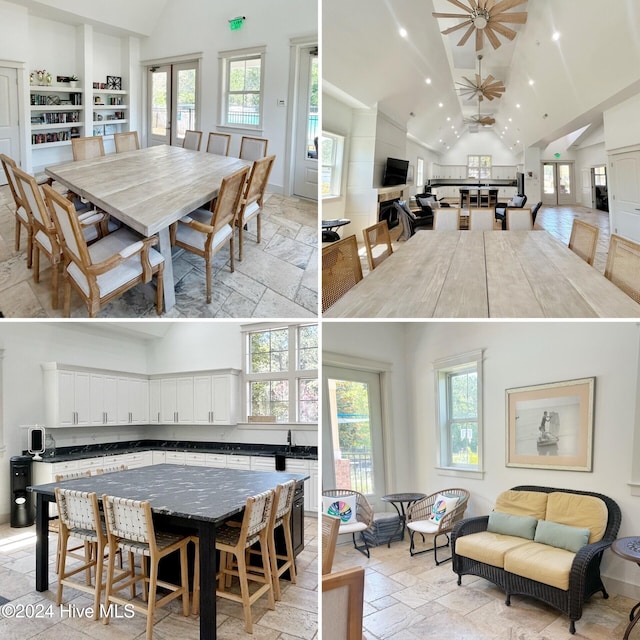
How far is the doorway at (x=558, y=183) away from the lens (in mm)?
18953

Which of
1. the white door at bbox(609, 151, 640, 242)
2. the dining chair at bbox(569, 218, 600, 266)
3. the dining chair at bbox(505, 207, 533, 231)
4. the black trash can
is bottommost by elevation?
the black trash can

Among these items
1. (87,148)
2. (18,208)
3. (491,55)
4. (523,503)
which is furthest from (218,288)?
(491,55)

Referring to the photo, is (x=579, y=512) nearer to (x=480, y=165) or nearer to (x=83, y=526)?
(x=83, y=526)

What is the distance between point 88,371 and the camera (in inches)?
219

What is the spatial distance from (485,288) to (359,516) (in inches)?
56.3

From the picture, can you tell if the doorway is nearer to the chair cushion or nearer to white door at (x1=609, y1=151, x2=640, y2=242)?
white door at (x1=609, y1=151, x2=640, y2=242)

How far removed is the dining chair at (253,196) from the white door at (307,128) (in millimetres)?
1840

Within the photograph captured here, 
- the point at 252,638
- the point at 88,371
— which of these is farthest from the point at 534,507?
the point at 88,371

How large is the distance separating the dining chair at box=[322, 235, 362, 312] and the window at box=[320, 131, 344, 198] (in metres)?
4.91

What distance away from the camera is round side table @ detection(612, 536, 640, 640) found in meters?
2.40

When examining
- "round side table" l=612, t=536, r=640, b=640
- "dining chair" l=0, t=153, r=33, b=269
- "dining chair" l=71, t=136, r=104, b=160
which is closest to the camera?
"round side table" l=612, t=536, r=640, b=640

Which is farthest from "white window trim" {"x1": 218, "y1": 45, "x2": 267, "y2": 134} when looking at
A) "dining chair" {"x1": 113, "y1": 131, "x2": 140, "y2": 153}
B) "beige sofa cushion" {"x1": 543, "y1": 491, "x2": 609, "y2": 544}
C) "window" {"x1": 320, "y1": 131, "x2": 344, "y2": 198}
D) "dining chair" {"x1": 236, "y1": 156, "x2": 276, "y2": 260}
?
"beige sofa cushion" {"x1": 543, "y1": 491, "x2": 609, "y2": 544}

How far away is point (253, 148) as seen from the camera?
219 inches

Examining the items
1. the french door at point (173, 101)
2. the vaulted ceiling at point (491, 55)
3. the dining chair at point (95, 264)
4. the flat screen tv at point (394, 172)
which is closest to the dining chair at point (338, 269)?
the dining chair at point (95, 264)
